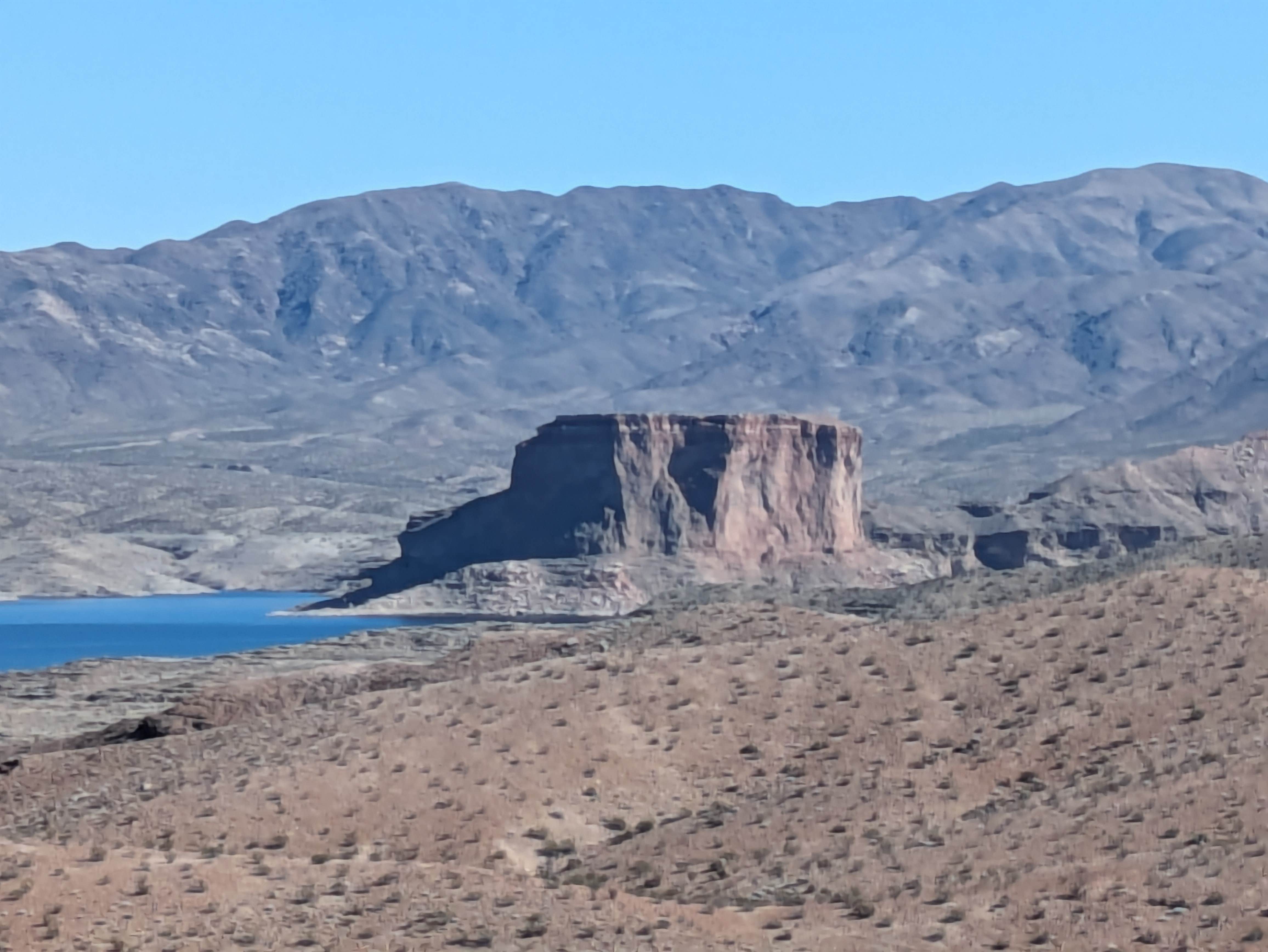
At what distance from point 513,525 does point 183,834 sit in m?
118

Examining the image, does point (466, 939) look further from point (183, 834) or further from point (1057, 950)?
point (183, 834)

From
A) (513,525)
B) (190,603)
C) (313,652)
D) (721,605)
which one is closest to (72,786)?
(721,605)

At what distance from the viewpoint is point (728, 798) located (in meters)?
30.7

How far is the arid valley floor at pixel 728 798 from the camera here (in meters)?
22.4

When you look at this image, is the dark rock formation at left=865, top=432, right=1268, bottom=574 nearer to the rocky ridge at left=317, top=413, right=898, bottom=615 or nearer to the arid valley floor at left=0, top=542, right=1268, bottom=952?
the rocky ridge at left=317, top=413, right=898, bottom=615

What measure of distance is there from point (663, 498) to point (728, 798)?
11134 centimetres

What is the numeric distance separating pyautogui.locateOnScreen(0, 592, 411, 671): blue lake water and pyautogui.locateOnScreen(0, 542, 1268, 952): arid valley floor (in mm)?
49174

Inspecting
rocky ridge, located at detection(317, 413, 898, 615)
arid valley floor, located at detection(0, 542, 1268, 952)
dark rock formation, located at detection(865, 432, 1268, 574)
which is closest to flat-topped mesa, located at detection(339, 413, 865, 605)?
rocky ridge, located at detection(317, 413, 898, 615)

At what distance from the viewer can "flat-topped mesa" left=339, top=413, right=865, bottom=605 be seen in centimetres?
14138

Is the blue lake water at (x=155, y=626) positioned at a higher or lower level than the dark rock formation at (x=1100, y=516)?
lower

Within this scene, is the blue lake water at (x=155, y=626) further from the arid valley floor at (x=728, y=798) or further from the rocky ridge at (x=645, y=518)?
the arid valley floor at (x=728, y=798)

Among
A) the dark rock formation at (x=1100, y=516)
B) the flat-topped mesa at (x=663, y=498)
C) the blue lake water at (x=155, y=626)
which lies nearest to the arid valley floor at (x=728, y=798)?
the blue lake water at (x=155, y=626)

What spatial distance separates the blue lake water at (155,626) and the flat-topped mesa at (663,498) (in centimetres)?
1045

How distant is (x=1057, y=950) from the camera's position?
21453mm
